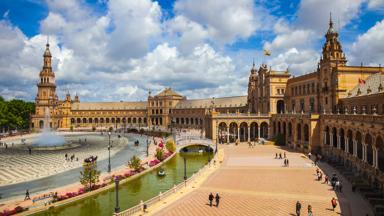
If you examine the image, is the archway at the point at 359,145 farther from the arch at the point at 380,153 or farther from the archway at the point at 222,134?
the archway at the point at 222,134

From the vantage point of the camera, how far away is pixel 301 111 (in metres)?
73.5

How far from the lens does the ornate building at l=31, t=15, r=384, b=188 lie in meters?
42.0

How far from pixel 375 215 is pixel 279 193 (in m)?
9.62

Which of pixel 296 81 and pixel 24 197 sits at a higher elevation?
pixel 296 81

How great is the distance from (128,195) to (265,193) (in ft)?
52.0

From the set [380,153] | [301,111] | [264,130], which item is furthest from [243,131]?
[380,153]

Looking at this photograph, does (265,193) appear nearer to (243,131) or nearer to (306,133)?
(306,133)

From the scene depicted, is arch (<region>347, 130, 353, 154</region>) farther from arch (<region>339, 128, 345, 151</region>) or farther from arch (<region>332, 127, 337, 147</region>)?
arch (<region>332, 127, 337, 147</region>)

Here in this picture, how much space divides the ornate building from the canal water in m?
24.0

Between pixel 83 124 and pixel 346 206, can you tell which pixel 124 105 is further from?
pixel 346 206

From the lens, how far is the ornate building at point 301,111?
41969mm

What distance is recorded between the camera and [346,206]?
29.2 metres

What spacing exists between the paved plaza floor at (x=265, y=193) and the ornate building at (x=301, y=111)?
551cm

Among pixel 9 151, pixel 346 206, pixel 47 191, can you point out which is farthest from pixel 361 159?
pixel 9 151
